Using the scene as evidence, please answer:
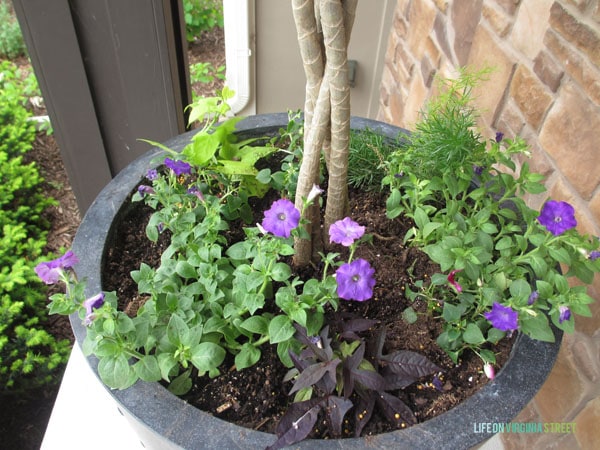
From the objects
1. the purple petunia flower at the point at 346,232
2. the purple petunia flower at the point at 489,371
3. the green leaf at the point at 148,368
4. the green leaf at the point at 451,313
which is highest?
the purple petunia flower at the point at 346,232

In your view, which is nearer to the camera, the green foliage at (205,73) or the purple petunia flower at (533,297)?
the purple petunia flower at (533,297)

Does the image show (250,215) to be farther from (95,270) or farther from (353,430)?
(353,430)

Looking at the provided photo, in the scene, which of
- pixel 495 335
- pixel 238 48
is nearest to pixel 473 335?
pixel 495 335

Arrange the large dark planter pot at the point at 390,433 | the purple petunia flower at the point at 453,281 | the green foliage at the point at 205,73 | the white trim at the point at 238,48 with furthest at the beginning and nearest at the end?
1. the green foliage at the point at 205,73
2. the white trim at the point at 238,48
3. the purple petunia flower at the point at 453,281
4. the large dark planter pot at the point at 390,433

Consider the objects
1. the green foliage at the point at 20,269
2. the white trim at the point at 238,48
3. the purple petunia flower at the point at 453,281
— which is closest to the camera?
the purple petunia flower at the point at 453,281

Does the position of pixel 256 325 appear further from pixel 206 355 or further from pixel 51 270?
pixel 51 270

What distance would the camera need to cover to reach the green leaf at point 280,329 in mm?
676

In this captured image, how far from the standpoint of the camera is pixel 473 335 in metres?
0.72

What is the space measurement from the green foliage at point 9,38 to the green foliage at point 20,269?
670 millimetres

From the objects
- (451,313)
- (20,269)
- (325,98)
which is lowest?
(20,269)

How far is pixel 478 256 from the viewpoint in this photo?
732 millimetres

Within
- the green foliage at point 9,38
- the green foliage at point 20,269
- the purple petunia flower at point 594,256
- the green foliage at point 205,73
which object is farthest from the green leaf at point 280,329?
the green foliage at point 9,38

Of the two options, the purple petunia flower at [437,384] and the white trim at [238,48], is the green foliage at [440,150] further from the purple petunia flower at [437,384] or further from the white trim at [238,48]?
the white trim at [238,48]

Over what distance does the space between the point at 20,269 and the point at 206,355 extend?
38.4 inches
